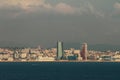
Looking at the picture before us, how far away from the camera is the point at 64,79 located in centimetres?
14175

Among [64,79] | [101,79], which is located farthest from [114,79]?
[64,79]

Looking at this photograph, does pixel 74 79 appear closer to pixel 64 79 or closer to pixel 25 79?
pixel 64 79

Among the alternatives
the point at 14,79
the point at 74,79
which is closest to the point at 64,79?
the point at 74,79

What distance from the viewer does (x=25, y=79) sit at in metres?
142

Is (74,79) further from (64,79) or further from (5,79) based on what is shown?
(5,79)

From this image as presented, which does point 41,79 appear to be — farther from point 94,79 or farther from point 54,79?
point 94,79

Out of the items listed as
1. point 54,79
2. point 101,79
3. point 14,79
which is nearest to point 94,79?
point 101,79

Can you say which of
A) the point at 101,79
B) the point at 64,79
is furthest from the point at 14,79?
the point at 101,79

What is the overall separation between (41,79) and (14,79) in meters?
6.91

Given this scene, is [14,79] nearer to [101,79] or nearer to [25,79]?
[25,79]

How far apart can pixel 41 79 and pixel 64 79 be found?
19.7 ft

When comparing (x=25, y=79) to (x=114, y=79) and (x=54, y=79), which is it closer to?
(x=54, y=79)

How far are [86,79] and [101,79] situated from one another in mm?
3994

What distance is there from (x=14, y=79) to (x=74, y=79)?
15.3 meters
